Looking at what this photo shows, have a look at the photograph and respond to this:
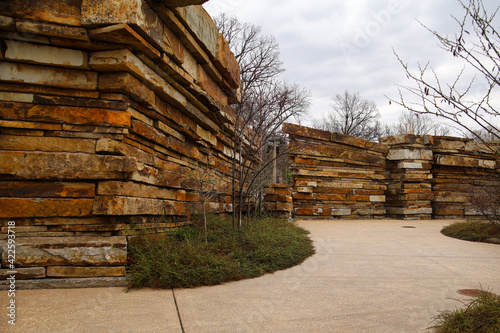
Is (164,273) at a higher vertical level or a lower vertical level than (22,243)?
lower

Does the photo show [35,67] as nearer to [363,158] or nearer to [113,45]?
[113,45]

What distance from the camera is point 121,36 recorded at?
3211mm

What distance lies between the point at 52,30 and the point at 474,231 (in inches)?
279

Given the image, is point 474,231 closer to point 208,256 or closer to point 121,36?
point 208,256

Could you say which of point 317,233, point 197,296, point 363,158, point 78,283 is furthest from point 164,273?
point 363,158

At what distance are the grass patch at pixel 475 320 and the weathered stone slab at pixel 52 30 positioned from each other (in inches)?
141

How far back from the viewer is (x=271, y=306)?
106 inches

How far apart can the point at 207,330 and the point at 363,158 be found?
328 inches

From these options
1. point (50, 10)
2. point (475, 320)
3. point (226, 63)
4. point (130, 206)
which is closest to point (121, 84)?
point (50, 10)

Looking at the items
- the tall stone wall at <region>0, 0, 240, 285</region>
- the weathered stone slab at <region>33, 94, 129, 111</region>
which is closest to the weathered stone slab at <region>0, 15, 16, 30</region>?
the tall stone wall at <region>0, 0, 240, 285</region>

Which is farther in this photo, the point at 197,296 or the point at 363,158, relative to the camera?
the point at 363,158

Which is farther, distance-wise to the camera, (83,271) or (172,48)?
(172,48)

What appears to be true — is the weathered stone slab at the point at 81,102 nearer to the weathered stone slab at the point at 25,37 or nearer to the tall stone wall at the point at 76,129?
the tall stone wall at the point at 76,129

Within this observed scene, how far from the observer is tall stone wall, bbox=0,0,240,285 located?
10.0ft
